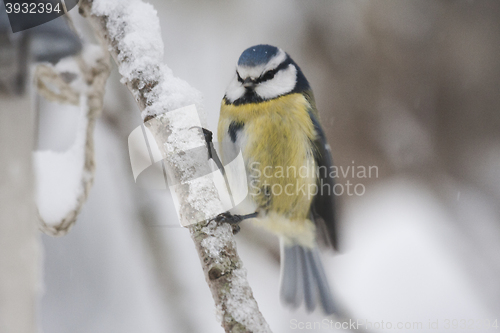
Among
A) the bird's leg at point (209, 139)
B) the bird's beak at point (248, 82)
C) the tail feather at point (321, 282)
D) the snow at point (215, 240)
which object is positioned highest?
the bird's beak at point (248, 82)

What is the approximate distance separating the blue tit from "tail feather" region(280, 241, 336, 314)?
0.07 metres

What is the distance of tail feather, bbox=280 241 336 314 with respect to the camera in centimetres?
96

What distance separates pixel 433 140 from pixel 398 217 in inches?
11.7

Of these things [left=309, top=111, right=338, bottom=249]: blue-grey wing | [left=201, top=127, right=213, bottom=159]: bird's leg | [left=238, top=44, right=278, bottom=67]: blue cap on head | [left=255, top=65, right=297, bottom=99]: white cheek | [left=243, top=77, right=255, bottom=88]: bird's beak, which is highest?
[left=238, top=44, right=278, bottom=67]: blue cap on head

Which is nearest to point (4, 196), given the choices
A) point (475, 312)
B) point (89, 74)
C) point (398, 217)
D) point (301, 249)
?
point (89, 74)

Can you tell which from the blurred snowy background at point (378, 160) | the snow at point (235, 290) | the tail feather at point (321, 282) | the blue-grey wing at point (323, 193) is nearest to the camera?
the snow at point (235, 290)

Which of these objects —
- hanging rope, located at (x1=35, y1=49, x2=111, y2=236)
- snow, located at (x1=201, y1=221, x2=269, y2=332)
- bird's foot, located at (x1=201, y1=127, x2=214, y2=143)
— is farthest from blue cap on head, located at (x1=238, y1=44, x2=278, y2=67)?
snow, located at (x1=201, y1=221, x2=269, y2=332)

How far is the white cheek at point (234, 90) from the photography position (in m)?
0.79

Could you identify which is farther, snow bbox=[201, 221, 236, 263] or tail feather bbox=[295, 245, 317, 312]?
tail feather bbox=[295, 245, 317, 312]

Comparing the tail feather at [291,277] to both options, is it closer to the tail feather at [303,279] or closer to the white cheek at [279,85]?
the tail feather at [303,279]

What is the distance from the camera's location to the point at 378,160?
3.93ft

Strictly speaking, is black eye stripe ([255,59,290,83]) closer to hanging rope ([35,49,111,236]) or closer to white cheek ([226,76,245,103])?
white cheek ([226,76,245,103])

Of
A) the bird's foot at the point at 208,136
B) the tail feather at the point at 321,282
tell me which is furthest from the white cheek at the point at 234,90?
the tail feather at the point at 321,282

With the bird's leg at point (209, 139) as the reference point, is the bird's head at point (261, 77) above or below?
above
